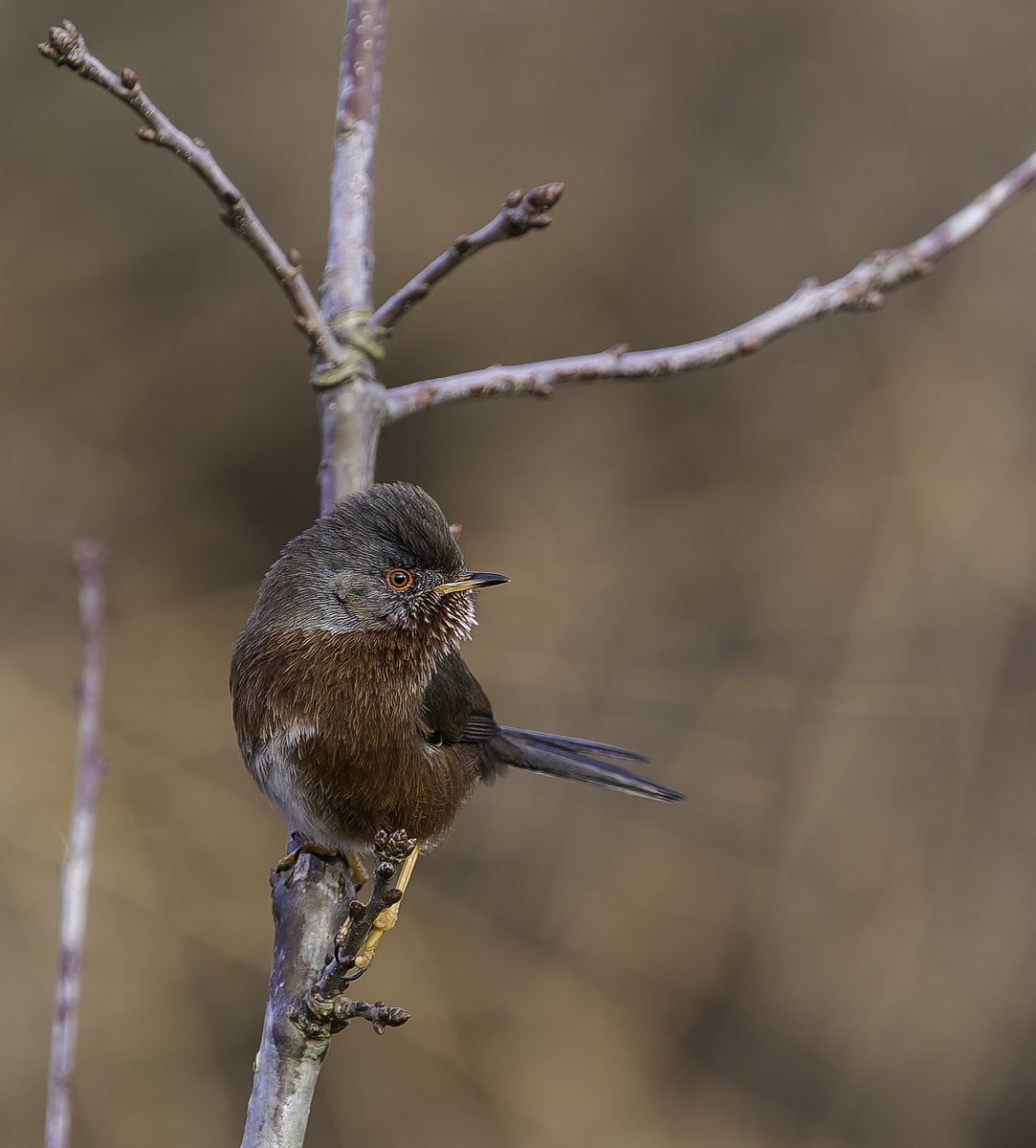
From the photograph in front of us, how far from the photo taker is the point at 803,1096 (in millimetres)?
6598

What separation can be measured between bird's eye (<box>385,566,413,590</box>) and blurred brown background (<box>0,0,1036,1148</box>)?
344 centimetres

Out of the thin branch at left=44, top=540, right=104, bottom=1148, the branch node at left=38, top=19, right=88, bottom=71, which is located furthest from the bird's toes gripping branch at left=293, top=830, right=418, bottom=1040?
the branch node at left=38, top=19, right=88, bottom=71

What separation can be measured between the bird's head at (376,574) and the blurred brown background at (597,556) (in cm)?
338

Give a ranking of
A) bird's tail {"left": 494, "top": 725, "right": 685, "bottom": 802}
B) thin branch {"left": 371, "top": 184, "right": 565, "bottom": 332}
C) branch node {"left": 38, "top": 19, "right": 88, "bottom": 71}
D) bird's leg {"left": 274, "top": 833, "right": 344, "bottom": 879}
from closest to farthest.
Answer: branch node {"left": 38, "top": 19, "right": 88, "bottom": 71} < thin branch {"left": 371, "top": 184, "right": 565, "bottom": 332} < bird's leg {"left": 274, "top": 833, "right": 344, "bottom": 879} < bird's tail {"left": 494, "top": 725, "right": 685, "bottom": 802}

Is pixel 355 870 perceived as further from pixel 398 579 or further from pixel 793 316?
pixel 793 316

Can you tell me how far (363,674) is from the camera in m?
3.30

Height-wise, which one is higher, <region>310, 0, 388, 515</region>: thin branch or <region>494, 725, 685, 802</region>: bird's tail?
<region>310, 0, 388, 515</region>: thin branch

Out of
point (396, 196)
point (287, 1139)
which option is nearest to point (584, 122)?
point (396, 196)

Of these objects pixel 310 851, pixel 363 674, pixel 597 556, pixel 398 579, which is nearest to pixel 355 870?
pixel 310 851

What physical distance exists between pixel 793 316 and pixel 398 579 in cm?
128

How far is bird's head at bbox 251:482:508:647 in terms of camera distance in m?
3.33

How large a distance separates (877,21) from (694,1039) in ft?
19.8

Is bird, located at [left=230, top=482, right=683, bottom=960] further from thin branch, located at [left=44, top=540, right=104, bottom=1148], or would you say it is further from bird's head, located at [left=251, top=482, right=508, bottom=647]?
thin branch, located at [left=44, top=540, right=104, bottom=1148]

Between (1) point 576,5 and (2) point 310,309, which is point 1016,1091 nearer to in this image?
(2) point 310,309
